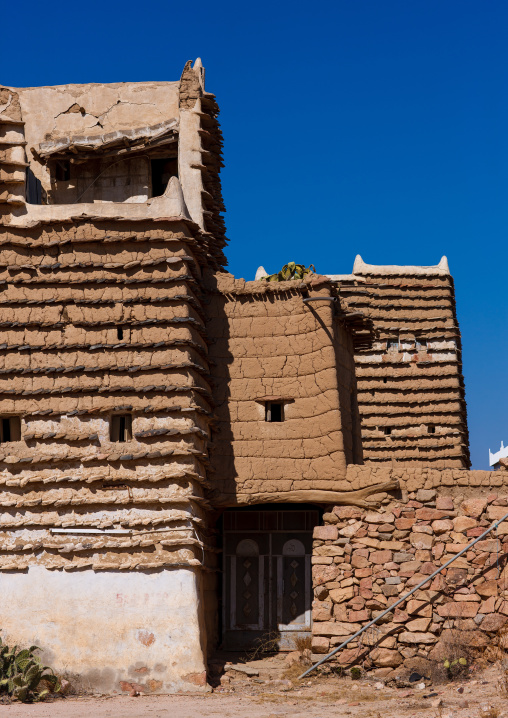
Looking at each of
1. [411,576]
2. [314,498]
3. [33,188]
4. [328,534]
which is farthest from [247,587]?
[33,188]

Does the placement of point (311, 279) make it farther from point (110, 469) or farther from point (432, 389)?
point (432, 389)

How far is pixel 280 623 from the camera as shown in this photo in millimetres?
18219

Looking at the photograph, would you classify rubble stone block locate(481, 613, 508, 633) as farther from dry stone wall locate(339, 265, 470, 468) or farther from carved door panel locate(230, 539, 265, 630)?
dry stone wall locate(339, 265, 470, 468)

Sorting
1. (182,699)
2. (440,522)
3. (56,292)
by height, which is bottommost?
(182,699)

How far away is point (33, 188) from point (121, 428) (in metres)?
5.68

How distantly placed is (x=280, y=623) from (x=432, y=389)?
818 centimetres

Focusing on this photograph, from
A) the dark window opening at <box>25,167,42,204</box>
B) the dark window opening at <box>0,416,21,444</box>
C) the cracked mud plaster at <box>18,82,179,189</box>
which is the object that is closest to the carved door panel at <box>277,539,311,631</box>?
the dark window opening at <box>0,416,21,444</box>

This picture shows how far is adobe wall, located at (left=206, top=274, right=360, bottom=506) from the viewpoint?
17.2 m

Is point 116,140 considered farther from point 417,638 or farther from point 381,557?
point 417,638

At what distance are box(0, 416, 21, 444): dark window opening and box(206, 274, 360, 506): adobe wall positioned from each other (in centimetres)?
329

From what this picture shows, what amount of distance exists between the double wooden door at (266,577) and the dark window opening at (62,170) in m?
7.26

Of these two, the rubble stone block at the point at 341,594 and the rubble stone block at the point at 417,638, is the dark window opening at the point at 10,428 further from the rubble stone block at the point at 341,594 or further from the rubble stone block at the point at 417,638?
the rubble stone block at the point at 417,638

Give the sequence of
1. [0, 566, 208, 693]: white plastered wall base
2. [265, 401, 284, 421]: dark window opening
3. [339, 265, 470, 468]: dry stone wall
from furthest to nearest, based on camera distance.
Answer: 1. [339, 265, 470, 468]: dry stone wall
2. [265, 401, 284, 421]: dark window opening
3. [0, 566, 208, 693]: white plastered wall base

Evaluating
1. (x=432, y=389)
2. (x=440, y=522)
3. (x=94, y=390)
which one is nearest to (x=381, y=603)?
(x=440, y=522)
